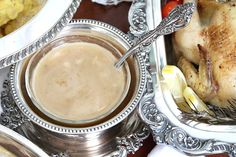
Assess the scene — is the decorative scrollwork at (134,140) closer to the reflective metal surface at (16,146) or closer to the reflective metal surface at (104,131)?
the reflective metal surface at (104,131)

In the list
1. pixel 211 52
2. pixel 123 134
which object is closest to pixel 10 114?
pixel 123 134

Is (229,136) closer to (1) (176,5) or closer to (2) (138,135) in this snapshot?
(2) (138,135)

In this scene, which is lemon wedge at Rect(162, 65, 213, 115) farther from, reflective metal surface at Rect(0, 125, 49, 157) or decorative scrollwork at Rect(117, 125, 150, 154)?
reflective metal surface at Rect(0, 125, 49, 157)

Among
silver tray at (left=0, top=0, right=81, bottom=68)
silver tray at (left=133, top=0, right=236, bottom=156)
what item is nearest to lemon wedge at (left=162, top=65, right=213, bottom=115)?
silver tray at (left=133, top=0, right=236, bottom=156)

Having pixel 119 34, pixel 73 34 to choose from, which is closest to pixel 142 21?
pixel 119 34

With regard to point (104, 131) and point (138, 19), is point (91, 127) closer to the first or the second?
point (104, 131)

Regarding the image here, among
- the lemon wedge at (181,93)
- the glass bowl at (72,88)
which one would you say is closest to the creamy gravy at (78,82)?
the glass bowl at (72,88)
